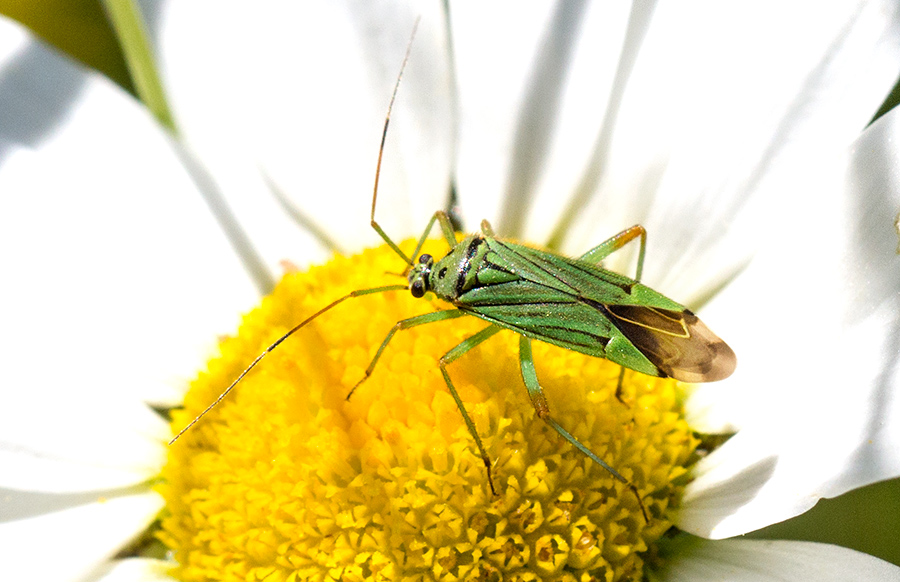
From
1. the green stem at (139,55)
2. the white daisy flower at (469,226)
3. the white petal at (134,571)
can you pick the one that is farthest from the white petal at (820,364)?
the green stem at (139,55)

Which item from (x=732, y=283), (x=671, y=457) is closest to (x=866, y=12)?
(x=732, y=283)

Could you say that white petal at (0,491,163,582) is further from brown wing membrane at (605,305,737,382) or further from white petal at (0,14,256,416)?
brown wing membrane at (605,305,737,382)

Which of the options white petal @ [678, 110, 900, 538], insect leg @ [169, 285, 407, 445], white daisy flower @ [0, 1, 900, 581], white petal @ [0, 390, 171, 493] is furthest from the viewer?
white petal @ [0, 390, 171, 493]

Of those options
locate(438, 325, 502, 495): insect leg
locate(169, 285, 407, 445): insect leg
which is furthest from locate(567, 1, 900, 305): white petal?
locate(169, 285, 407, 445): insect leg

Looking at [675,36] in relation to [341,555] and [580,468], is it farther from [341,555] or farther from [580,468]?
[341,555]

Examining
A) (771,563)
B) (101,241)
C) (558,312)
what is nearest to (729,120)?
(558,312)

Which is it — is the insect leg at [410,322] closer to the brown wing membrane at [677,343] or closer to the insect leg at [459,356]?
the insect leg at [459,356]
